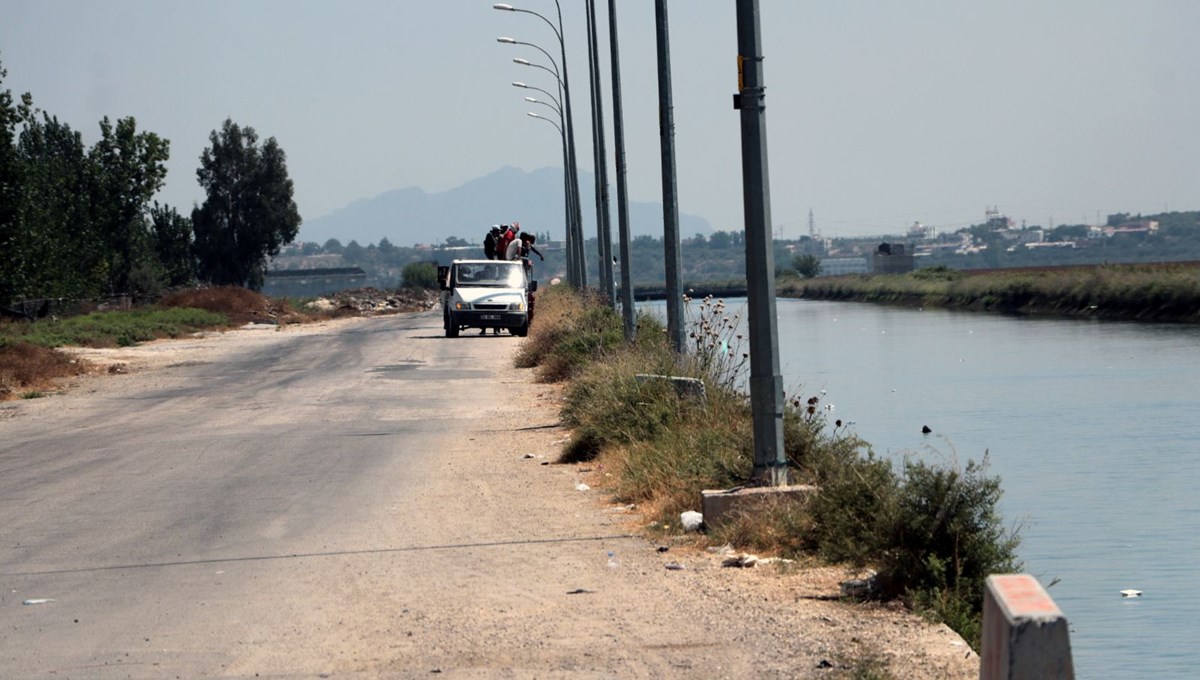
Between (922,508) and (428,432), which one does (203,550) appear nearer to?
(922,508)

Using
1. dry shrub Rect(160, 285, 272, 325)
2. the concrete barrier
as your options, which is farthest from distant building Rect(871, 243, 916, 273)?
the concrete barrier

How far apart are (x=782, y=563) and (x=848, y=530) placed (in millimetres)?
463

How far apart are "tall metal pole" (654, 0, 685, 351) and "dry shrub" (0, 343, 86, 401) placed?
13.4 m

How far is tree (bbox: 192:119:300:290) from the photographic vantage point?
108562 millimetres

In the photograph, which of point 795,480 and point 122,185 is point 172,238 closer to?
point 122,185

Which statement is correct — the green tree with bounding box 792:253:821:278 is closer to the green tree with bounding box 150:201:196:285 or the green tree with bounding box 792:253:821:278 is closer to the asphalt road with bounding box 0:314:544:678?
the green tree with bounding box 150:201:196:285

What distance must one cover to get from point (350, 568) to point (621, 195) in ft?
59.4

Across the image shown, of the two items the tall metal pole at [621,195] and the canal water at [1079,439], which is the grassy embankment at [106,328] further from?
the canal water at [1079,439]

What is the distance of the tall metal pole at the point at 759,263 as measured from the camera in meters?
10.9

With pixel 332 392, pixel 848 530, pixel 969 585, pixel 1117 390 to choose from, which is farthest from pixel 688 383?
pixel 1117 390

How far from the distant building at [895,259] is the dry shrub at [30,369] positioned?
106 metres

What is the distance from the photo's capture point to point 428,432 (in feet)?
63.3

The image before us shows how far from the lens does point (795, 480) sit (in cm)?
1113

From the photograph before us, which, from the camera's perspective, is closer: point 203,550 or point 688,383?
point 203,550
